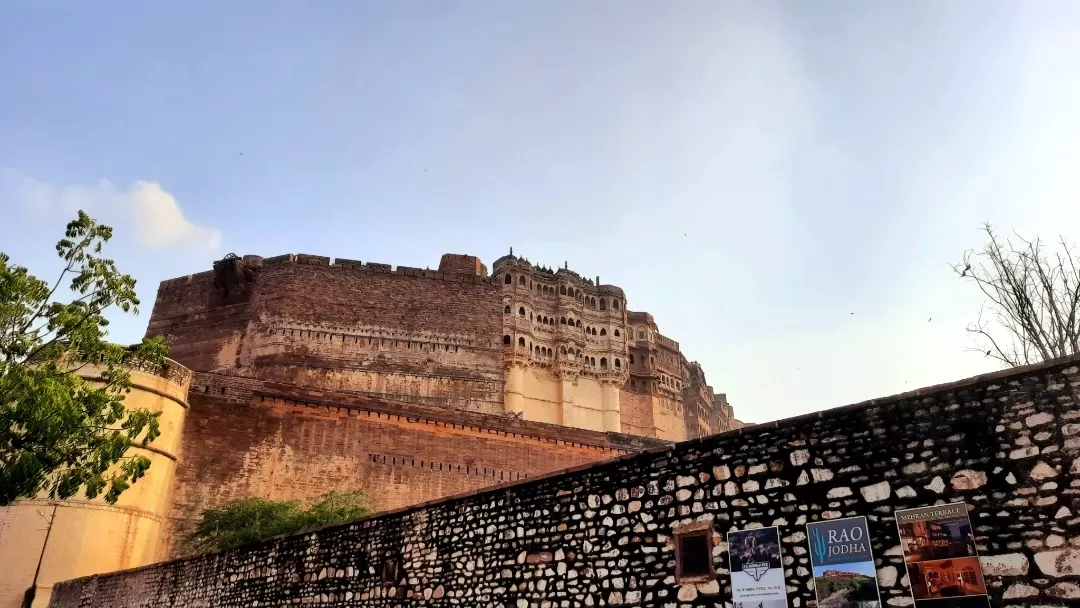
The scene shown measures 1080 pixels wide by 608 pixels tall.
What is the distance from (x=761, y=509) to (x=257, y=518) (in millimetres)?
15881

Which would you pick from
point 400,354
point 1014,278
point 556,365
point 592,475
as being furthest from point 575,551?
point 556,365

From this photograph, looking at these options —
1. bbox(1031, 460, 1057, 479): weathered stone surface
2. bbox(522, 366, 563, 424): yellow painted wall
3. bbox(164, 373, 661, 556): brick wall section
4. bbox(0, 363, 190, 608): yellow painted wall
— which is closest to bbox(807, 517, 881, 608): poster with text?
bbox(1031, 460, 1057, 479): weathered stone surface

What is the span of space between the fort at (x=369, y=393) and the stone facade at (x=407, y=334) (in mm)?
75

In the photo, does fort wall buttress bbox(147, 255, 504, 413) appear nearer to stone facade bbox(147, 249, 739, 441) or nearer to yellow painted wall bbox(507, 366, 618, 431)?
stone facade bbox(147, 249, 739, 441)

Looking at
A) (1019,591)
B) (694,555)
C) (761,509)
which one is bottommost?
(1019,591)

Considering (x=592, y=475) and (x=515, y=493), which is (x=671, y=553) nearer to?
(x=592, y=475)

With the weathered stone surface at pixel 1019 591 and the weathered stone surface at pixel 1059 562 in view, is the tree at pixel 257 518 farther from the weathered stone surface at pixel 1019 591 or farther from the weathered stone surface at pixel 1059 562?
the weathered stone surface at pixel 1059 562

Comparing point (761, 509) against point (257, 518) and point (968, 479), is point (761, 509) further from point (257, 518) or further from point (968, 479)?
point (257, 518)

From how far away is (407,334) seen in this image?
32.7 metres

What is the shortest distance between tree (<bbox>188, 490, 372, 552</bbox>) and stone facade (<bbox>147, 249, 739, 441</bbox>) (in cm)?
954

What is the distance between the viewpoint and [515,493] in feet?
24.5

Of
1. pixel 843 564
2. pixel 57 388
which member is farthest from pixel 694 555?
pixel 57 388

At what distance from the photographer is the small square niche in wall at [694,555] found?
19.1 feet

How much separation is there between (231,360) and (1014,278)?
2868 cm
